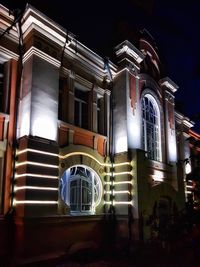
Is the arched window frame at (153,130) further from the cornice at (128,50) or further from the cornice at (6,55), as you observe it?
the cornice at (6,55)

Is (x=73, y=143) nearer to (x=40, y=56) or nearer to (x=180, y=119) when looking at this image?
(x=40, y=56)

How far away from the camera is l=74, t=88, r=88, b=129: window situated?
11273 millimetres

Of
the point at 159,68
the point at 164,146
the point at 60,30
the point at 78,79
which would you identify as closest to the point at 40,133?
the point at 78,79

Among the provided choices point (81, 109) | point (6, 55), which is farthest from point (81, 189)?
point (6, 55)

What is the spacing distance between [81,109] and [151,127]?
14.6ft

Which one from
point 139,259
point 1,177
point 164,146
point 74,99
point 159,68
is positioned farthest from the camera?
point 159,68

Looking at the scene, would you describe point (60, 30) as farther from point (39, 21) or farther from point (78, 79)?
point (78, 79)

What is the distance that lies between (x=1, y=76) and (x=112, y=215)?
6744mm

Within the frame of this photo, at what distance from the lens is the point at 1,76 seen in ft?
30.4

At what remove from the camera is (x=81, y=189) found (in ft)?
33.7

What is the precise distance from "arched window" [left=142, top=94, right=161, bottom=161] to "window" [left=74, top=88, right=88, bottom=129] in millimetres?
3349

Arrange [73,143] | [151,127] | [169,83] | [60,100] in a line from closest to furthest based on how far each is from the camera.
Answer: [73,143]
[60,100]
[151,127]
[169,83]

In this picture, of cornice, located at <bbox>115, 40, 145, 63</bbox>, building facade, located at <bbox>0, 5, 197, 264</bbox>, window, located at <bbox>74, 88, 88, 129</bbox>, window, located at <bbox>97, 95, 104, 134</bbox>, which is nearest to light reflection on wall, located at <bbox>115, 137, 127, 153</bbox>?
building facade, located at <bbox>0, 5, 197, 264</bbox>

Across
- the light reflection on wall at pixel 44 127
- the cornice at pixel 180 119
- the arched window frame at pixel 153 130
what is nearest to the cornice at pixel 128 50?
the arched window frame at pixel 153 130
